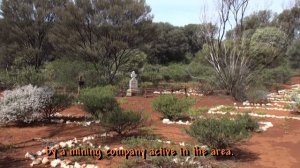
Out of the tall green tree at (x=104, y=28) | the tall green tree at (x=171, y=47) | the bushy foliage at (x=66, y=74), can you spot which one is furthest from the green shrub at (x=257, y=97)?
the tall green tree at (x=171, y=47)

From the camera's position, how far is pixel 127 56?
27.8 metres

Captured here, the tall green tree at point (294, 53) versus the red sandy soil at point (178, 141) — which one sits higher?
the tall green tree at point (294, 53)

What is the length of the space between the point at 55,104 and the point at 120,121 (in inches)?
156

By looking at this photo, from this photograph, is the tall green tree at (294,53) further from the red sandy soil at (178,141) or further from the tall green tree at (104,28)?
the red sandy soil at (178,141)

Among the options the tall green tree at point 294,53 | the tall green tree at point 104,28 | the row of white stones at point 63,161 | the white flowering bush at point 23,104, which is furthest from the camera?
the tall green tree at point 294,53

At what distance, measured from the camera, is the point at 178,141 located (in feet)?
30.5

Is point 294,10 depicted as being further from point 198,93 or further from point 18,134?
point 18,134

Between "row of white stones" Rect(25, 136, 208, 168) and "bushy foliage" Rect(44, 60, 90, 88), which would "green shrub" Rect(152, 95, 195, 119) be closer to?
"row of white stones" Rect(25, 136, 208, 168)

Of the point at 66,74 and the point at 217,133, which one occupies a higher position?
the point at 66,74

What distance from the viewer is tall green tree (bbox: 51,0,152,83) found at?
2553 cm

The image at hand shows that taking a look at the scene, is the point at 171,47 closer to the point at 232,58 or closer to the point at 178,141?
the point at 232,58

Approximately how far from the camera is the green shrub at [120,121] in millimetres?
9461

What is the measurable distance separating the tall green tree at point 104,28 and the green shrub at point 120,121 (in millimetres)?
15368

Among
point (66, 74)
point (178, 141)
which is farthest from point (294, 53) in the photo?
point (178, 141)
